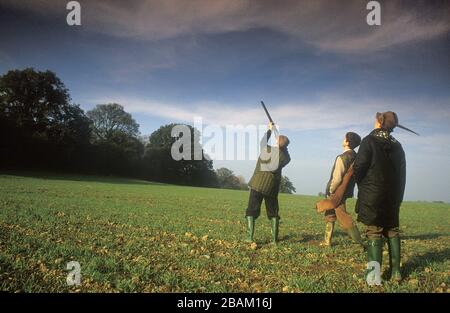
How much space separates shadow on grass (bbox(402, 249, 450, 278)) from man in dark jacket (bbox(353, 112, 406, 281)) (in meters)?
1.09

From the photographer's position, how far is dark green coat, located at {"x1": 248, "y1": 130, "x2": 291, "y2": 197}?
8.80m

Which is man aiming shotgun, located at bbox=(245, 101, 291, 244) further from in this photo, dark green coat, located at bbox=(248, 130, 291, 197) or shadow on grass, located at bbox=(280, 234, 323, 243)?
shadow on grass, located at bbox=(280, 234, 323, 243)

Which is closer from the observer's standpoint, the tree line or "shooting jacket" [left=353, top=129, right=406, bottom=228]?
"shooting jacket" [left=353, top=129, right=406, bottom=228]

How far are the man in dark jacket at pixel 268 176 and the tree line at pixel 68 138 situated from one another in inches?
2098

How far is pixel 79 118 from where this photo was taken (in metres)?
63.1

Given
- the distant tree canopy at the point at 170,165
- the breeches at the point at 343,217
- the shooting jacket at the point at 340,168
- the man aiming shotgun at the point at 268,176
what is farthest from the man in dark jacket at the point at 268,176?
the distant tree canopy at the point at 170,165

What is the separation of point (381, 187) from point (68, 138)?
60.9 metres

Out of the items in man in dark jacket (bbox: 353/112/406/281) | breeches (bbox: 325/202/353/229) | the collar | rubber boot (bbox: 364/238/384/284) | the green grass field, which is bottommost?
the green grass field

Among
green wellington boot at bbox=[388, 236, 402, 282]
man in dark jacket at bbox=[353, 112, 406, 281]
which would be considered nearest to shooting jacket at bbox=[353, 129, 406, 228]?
man in dark jacket at bbox=[353, 112, 406, 281]
